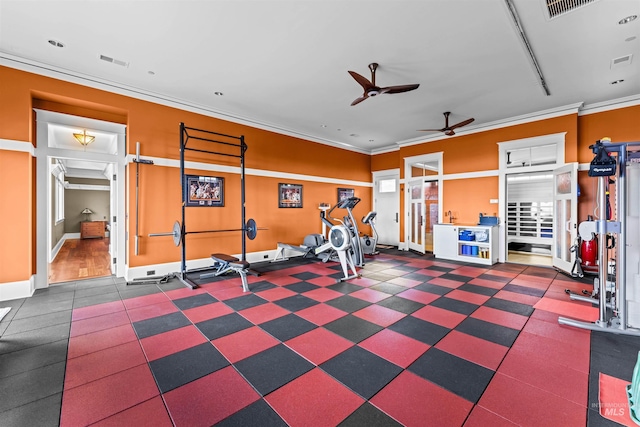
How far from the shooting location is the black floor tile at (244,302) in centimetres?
382

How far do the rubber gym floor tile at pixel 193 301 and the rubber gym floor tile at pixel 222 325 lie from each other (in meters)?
0.67

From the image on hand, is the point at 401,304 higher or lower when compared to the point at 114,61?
lower

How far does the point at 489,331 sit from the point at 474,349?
0.55 m

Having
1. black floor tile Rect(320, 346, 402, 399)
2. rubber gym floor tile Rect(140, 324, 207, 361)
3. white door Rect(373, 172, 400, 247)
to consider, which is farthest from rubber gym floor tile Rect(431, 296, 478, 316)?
white door Rect(373, 172, 400, 247)

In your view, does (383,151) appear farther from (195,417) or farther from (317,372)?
(195,417)

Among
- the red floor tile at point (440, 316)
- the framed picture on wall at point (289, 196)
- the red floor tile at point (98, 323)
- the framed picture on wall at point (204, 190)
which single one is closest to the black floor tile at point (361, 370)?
the red floor tile at point (440, 316)

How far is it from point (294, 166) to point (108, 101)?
437 centimetres

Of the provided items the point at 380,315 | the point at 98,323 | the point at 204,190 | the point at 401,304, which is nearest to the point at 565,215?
the point at 401,304

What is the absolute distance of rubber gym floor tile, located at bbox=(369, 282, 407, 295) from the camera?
14.8 ft

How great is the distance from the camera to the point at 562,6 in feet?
10.0

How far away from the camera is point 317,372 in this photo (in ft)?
7.50

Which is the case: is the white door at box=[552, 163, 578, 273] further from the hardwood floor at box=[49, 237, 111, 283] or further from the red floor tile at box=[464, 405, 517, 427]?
the hardwood floor at box=[49, 237, 111, 283]

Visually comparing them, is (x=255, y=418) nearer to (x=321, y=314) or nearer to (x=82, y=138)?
(x=321, y=314)

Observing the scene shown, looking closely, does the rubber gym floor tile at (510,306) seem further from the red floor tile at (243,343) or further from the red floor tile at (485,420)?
the red floor tile at (243,343)
